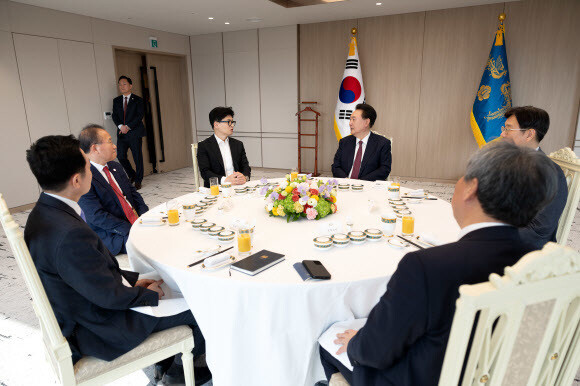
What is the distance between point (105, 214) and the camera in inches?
95.9

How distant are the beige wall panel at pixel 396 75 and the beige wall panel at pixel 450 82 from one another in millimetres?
140

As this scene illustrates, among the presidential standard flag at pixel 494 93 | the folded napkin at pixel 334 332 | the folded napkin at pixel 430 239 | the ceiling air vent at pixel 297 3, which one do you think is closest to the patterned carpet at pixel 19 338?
the folded napkin at pixel 334 332

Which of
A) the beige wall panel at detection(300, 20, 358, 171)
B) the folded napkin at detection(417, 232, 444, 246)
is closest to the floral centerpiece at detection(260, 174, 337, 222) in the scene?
the folded napkin at detection(417, 232, 444, 246)

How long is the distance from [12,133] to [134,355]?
488 cm

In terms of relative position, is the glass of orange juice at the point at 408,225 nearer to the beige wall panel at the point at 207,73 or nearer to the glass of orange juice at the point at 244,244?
the glass of orange juice at the point at 244,244

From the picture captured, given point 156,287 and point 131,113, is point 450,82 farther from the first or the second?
point 156,287

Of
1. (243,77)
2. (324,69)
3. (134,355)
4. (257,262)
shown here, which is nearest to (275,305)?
(257,262)

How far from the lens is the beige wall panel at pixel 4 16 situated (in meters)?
4.56

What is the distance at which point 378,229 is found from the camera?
76.5 inches

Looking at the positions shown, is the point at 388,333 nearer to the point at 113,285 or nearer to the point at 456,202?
the point at 456,202

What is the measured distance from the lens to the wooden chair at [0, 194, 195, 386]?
1189 mm

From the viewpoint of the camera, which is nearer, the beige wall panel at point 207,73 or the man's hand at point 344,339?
the man's hand at point 344,339

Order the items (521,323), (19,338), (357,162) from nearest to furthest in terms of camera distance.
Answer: (521,323) < (19,338) < (357,162)

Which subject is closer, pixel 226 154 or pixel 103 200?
pixel 103 200
